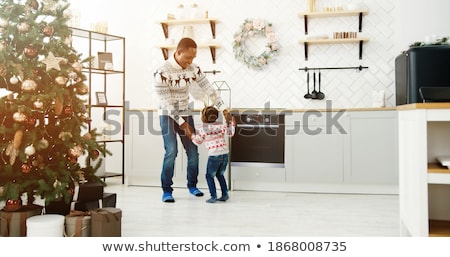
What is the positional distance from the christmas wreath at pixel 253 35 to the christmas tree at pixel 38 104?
7.72ft

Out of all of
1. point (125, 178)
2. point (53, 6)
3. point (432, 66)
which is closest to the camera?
point (53, 6)

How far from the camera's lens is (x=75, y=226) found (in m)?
2.23

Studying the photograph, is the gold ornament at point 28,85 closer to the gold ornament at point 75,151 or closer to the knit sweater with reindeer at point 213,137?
the gold ornament at point 75,151

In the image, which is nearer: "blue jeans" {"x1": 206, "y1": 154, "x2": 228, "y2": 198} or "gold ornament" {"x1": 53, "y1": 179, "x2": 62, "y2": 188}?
"gold ornament" {"x1": 53, "y1": 179, "x2": 62, "y2": 188}

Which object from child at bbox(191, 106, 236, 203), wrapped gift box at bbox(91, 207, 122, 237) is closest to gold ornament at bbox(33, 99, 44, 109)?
wrapped gift box at bbox(91, 207, 122, 237)

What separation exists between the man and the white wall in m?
1.12

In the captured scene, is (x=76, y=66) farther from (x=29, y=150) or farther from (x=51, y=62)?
(x=29, y=150)

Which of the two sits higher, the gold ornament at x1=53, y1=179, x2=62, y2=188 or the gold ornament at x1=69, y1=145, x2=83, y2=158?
the gold ornament at x1=69, y1=145, x2=83, y2=158

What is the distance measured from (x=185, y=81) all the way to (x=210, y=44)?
1.27 meters

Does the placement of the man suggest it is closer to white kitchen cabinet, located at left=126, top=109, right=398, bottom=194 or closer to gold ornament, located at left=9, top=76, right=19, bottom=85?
white kitchen cabinet, located at left=126, top=109, right=398, bottom=194

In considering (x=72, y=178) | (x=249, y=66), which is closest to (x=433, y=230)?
(x=72, y=178)

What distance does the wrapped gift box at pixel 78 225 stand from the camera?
222cm

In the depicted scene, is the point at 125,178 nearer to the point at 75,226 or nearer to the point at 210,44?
the point at 210,44

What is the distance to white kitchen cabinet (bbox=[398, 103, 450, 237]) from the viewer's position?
1732 mm
